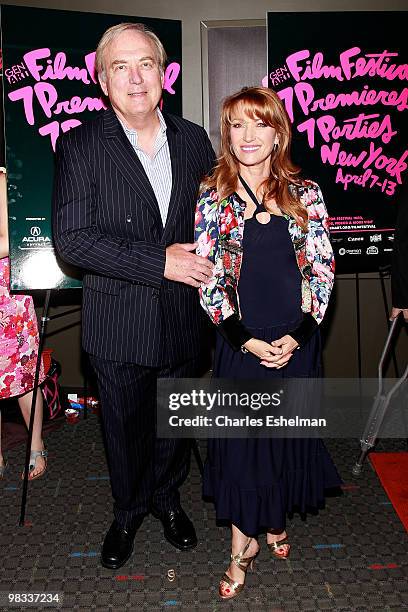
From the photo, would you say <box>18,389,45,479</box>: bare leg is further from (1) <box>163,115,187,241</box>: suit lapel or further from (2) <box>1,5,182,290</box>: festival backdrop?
(1) <box>163,115,187,241</box>: suit lapel

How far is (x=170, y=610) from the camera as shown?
2.18m

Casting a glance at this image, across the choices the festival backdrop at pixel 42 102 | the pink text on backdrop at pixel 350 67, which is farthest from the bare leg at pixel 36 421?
the pink text on backdrop at pixel 350 67

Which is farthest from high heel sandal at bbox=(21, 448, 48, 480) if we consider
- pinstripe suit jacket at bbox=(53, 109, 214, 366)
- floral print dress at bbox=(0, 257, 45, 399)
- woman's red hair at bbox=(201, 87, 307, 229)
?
woman's red hair at bbox=(201, 87, 307, 229)

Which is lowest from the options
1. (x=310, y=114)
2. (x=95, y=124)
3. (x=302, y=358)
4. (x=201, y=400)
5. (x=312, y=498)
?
(x=312, y=498)

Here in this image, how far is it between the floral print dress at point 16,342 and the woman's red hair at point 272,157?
1.19 m

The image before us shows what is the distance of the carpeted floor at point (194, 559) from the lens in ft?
7.30

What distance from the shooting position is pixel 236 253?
206 centimetres

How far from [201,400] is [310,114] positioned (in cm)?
136

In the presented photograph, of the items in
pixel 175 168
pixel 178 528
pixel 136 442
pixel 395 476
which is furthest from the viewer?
pixel 395 476

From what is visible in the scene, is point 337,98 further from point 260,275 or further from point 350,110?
point 260,275

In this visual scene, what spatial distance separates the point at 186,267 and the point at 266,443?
658 mm

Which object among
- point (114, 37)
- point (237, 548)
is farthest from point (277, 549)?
point (114, 37)

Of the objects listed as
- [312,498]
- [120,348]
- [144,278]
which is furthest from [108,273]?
[312,498]

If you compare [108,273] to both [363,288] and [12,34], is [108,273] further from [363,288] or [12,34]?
[363,288]
